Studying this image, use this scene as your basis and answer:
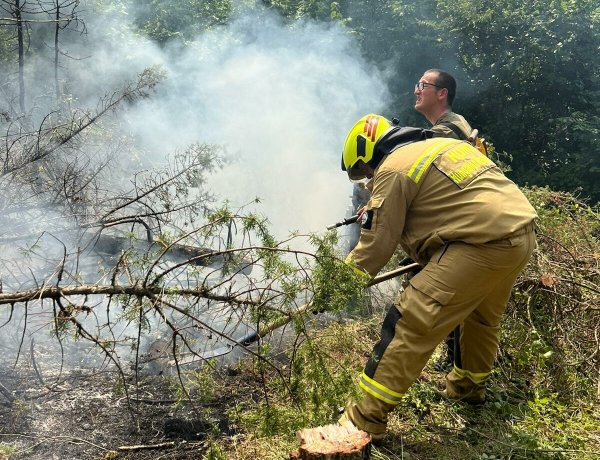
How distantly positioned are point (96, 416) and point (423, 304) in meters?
2.21

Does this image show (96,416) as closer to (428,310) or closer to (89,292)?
(89,292)

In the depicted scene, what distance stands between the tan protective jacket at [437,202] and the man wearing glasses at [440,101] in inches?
42.6

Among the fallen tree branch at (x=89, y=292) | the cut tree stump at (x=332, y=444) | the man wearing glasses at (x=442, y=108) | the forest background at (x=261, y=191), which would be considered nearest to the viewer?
the cut tree stump at (x=332, y=444)

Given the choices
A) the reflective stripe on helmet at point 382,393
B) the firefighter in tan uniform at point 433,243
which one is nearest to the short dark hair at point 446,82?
the firefighter in tan uniform at point 433,243

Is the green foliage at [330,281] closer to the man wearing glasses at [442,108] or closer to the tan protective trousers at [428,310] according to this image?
the tan protective trousers at [428,310]

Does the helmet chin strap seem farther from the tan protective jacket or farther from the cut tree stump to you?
the cut tree stump

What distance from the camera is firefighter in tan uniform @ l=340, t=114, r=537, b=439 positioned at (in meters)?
3.03

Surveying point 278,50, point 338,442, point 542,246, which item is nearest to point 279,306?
point 338,442

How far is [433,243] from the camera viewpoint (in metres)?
3.17

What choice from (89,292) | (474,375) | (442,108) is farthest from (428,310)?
(442,108)

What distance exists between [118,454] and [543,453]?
2.47 metres

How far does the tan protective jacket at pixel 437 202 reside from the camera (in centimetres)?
303

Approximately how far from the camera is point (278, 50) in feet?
35.3

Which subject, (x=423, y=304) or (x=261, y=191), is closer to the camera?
(x=423, y=304)
